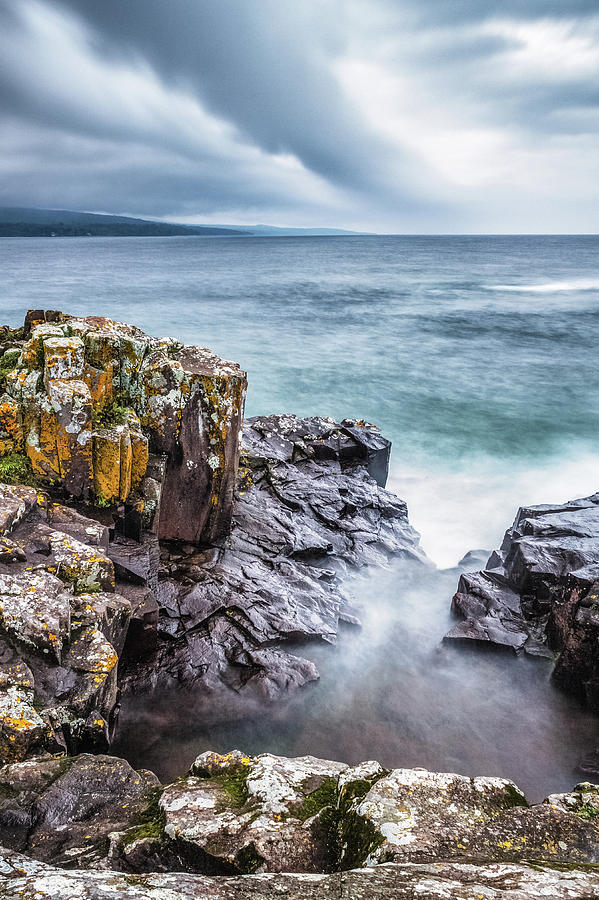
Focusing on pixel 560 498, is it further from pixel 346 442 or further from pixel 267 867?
pixel 267 867

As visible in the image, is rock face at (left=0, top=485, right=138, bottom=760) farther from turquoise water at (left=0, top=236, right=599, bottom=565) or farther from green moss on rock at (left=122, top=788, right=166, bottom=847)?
turquoise water at (left=0, top=236, right=599, bottom=565)

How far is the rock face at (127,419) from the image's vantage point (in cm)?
869

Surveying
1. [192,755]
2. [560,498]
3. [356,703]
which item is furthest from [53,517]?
[560,498]

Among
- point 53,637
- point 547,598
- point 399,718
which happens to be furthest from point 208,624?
point 547,598

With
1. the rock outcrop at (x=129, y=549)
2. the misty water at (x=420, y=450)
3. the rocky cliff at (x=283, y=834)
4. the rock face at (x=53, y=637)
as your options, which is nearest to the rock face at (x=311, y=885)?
the rocky cliff at (x=283, y=834)

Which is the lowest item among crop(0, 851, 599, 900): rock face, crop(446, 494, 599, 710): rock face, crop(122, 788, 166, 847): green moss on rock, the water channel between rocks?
the water channel between rocks

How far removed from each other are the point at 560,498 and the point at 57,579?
1846cm

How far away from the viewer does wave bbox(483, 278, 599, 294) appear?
76438mm

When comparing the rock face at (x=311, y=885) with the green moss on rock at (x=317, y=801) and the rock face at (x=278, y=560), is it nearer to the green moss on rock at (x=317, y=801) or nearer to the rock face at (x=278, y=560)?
the green moss on rock at (x=317, y=801)

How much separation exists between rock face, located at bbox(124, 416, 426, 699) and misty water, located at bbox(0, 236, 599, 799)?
1.72 ft

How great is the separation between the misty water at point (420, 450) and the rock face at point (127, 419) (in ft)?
11.8

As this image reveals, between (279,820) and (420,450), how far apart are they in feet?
67.6

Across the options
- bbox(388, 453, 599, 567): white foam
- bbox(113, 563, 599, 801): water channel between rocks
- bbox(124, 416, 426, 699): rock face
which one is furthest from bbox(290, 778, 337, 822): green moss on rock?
bbox(388, 453, 599, 567): white foam

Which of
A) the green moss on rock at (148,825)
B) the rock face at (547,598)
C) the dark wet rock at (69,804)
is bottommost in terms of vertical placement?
the rock face at (547,598)
